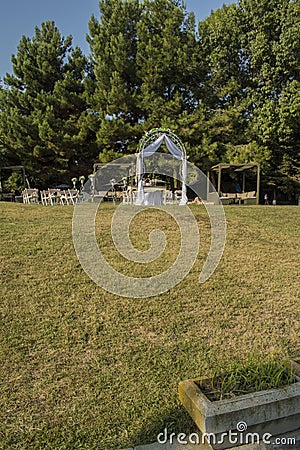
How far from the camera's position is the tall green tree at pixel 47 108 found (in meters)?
17.9

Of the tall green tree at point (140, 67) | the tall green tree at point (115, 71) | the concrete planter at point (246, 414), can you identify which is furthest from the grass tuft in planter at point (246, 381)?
the tall green tree at point (115, 71)

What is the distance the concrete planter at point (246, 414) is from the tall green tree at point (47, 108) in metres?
16.8

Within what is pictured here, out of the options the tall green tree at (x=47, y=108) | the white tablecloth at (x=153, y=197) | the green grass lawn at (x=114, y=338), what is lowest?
the green grass lawn at (x=114, y=338)

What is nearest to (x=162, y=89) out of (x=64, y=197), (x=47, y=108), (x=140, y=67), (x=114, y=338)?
(x=140, y=67)

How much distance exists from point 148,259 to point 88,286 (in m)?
1.14

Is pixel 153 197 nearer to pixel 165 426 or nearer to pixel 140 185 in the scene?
pixel 140 185

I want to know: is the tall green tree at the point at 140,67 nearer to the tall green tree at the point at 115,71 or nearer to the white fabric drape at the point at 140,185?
the tall green tree at the point at 115,71

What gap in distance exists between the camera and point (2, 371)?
2738 mm

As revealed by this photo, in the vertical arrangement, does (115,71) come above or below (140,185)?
above

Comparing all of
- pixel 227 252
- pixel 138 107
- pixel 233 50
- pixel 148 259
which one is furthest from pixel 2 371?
pixel 233 50

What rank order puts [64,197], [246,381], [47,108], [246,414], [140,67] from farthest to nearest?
[140,67], [47,108], [64,197], [246,381], [246,414]

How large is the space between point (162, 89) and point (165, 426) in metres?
17.8

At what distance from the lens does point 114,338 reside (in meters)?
3.21

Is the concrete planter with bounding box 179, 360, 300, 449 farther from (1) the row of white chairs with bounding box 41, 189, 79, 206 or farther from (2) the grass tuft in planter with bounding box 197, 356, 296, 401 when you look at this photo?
(1) the row of white chairs with bounding box 41, 189, 79, 206
